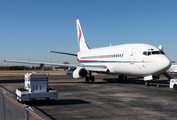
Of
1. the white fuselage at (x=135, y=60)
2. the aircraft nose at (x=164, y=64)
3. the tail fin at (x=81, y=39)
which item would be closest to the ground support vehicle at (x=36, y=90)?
the aircraft nose at (x=164, y=64)

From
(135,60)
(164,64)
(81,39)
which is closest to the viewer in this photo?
(164,64)

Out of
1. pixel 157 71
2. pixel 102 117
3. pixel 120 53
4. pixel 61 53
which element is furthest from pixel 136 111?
pixel 61 53

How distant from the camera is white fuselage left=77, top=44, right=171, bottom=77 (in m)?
20.3

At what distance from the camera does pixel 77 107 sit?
35.4 feet

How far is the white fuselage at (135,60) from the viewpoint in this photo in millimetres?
20281

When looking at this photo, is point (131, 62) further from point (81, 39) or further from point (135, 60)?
point (81, 39)

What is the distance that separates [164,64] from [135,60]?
3.30m

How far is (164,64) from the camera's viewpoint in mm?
19688

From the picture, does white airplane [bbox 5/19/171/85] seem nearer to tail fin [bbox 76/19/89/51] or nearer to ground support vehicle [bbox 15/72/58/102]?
tail fin [bbox 76/19/89/51]

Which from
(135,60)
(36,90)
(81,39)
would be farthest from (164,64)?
(81,39)

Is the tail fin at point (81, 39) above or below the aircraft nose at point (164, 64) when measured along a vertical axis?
above

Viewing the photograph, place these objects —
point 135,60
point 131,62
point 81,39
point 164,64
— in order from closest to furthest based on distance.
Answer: point 164,64
point 135,60
point 131,62
point 81,39

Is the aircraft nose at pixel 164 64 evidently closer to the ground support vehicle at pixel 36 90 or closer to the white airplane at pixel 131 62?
the white airplane at pixel 131 62

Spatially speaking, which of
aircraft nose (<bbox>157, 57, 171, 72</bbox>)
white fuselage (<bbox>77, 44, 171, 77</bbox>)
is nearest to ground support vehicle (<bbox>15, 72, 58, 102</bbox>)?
aircraft nose (<bbox>157, 57, 171, 72</bbox>)
